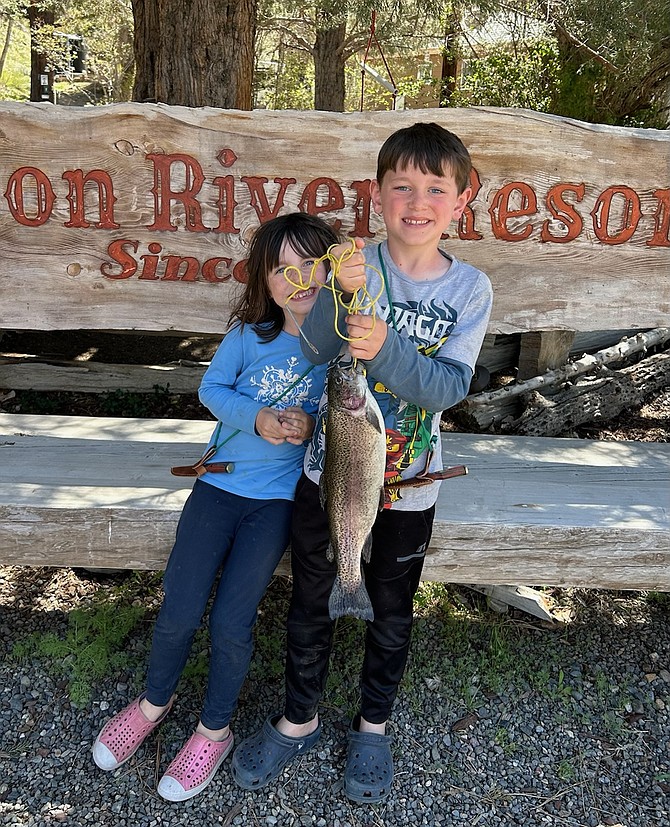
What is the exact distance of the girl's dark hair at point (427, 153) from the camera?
2092 mm

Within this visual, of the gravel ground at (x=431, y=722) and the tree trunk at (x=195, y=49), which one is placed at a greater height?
the tree trunk at (x=195, y=49)

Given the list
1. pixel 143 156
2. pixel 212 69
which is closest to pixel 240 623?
pixel 143 156

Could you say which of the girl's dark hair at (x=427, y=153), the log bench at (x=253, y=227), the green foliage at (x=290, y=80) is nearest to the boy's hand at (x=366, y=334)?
the girl's dark hair at (x=427, y=153)

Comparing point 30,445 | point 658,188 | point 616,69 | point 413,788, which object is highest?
point 616,69

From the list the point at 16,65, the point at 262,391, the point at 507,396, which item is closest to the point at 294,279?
the point at 262,391

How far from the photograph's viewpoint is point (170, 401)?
5234 millimetres

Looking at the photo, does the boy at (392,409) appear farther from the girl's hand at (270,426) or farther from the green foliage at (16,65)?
the green foliage at (16,65)

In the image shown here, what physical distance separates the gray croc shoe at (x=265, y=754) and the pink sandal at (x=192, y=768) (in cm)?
7

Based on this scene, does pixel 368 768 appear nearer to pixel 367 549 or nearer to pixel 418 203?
pixel 367 549

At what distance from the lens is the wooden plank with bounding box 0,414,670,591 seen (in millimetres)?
2611

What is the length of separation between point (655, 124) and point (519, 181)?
148 inches

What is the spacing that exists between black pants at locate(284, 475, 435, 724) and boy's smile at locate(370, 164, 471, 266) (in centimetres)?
80

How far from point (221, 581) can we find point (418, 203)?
1.29 m

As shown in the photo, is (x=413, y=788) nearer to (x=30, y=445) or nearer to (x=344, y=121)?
(x=30, y=445)
